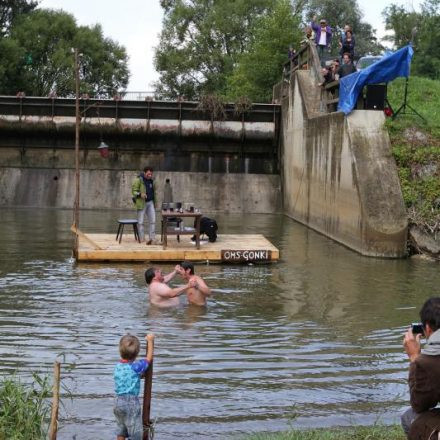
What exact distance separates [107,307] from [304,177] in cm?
1554

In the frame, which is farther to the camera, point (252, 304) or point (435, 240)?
point (435, 240)

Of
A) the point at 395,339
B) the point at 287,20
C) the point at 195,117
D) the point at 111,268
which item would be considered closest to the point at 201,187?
the point at 195,117

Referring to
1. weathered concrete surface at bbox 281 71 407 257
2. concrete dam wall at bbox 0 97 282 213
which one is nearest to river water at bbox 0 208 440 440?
weathered concrete surface at bbox 281 71 407 257

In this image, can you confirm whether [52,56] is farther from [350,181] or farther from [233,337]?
[233,337]

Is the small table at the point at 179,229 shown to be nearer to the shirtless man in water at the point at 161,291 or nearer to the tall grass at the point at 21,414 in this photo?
the shirtless man in water at the point at 161,291

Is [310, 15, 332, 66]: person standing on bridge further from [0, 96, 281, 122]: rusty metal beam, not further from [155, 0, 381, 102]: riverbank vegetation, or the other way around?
[155, 0, 381, 102]: riverbank vegetation

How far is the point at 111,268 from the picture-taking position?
16.0 meters

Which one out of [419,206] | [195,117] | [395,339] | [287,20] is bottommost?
[395,339]

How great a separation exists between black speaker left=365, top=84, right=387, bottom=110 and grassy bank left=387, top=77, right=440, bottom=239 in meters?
0.50

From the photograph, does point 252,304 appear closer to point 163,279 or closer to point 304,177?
point 163,279

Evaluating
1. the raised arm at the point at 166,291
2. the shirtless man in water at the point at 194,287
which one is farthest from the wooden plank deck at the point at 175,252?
the raised arm at the point at 166,291

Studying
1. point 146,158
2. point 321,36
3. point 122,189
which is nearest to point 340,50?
point 321,36

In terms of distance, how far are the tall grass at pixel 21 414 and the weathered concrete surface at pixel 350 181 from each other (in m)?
12.5

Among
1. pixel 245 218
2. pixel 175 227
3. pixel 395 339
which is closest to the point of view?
pixel 395 339
